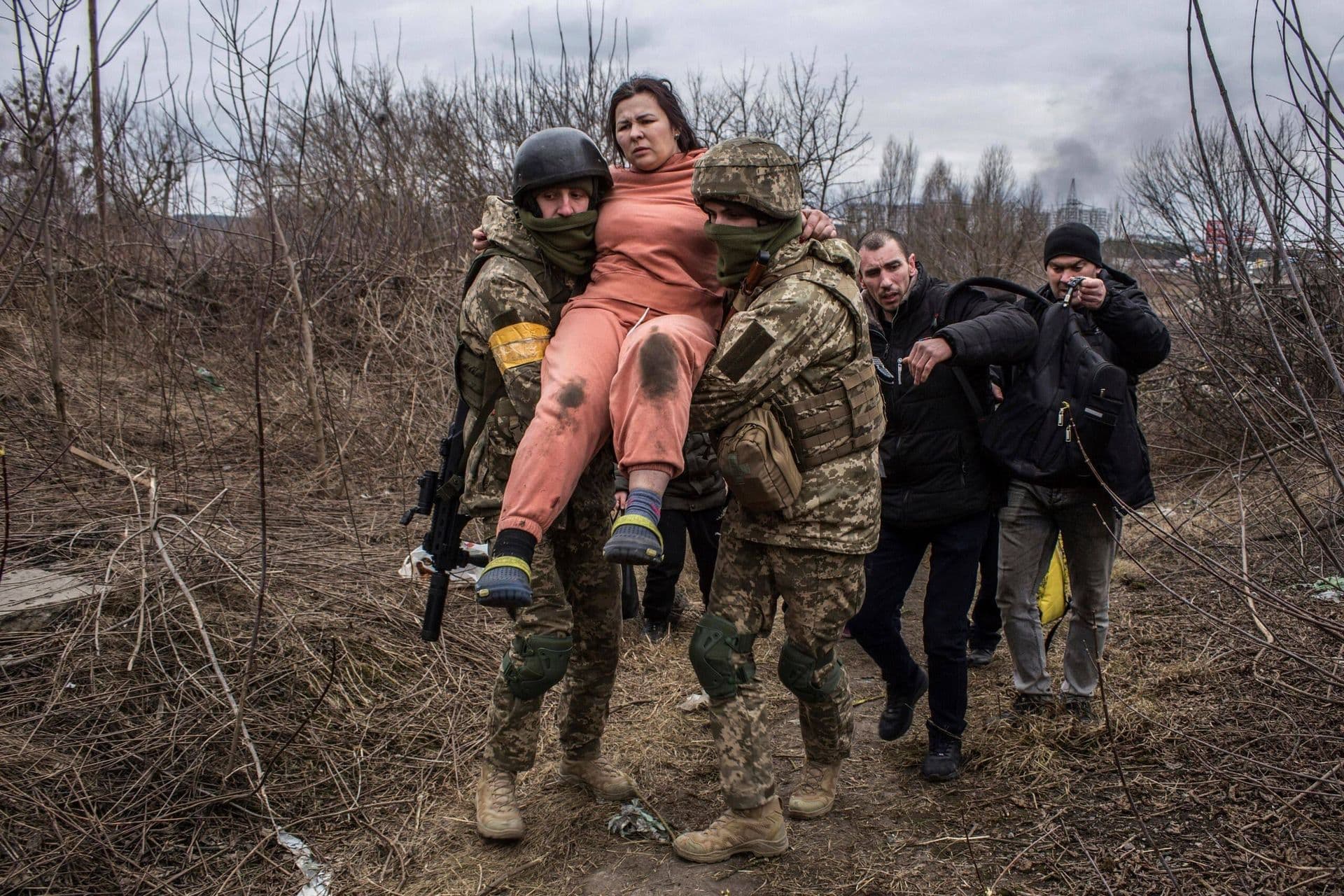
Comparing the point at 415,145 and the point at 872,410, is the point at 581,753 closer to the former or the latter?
the point at 872,410

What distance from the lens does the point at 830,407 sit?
10.4ft

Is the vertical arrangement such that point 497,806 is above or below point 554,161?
below

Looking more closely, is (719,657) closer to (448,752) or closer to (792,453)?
(792,453)

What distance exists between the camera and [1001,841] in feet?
11.3

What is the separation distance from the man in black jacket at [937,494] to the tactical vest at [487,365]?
4.50 feet

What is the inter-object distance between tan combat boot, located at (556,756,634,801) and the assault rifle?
0.74 metres

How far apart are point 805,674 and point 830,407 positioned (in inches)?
35.0

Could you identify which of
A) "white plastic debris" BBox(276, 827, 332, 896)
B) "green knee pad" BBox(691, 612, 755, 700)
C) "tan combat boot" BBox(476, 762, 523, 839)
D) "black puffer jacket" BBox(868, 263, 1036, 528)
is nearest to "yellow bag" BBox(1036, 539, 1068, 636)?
"black puffer jacket" BBox(868, 263, 1036, 528)

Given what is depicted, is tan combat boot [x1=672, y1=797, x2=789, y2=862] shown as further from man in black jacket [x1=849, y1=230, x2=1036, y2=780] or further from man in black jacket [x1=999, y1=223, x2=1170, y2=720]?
man in black jacket [x1=999, y1=223, x2=1170, y2=720]

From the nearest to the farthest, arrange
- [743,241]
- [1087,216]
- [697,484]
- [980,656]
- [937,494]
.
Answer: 1. [743,241]
2. [937,494]
3. [697,484]
4. [980,656]
5. [1087,216]

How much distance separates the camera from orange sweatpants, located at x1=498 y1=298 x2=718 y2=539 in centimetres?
292

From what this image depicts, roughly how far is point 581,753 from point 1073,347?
2472 mm

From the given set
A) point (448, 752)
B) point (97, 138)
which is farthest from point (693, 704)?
point (97, 138)

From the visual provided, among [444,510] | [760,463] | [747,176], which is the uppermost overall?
[747,176]
